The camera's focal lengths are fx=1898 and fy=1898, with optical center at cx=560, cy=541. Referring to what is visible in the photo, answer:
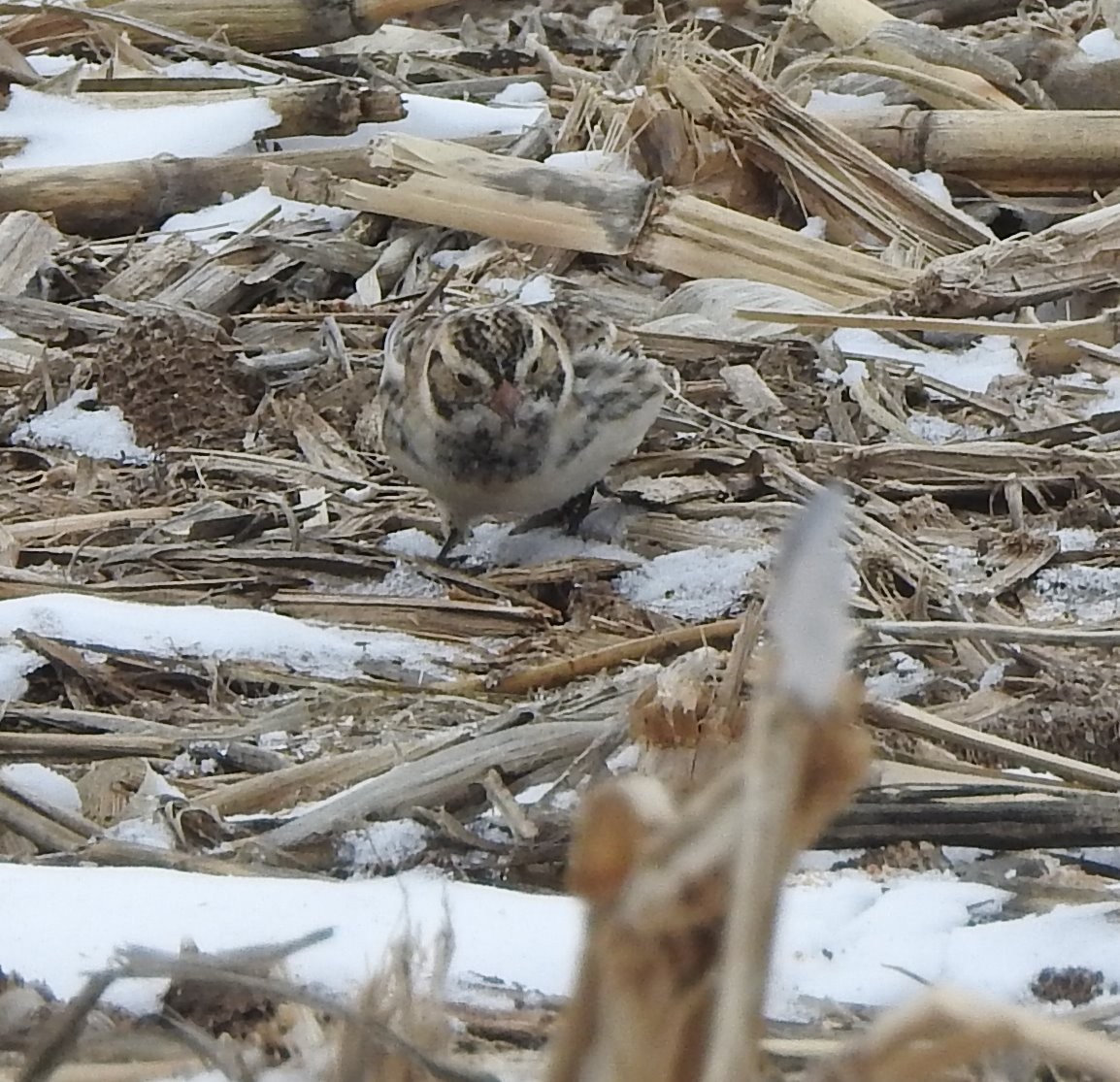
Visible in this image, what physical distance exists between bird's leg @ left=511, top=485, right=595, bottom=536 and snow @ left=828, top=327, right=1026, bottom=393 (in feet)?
3.15

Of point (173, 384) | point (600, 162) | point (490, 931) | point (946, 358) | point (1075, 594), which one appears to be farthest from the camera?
point (600, 162)

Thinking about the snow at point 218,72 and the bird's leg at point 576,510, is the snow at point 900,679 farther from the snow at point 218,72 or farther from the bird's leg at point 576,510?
the snow at point 218,72

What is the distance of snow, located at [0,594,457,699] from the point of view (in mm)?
3459

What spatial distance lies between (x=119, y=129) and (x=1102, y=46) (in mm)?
3646

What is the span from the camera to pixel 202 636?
3.51 metres

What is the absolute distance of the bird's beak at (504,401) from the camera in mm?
4227

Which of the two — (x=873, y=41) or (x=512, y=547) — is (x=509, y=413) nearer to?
(x=512, y=547)

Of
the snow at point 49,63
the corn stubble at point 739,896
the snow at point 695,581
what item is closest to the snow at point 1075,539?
the snow at point 695,581

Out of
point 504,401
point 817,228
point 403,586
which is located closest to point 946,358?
point 817,228

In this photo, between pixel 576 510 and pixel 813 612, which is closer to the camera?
pixel 813 612

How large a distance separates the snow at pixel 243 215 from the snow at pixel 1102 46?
286 cm

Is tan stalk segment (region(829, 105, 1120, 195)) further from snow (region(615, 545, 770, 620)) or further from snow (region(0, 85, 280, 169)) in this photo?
snow (region(615, 545, 770, 620))

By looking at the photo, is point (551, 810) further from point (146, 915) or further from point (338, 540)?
point (338, 540)

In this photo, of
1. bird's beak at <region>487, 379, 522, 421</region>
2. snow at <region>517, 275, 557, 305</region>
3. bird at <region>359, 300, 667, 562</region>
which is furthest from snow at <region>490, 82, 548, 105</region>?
bird's beak at <region>487, 379, 522, 421</region>
